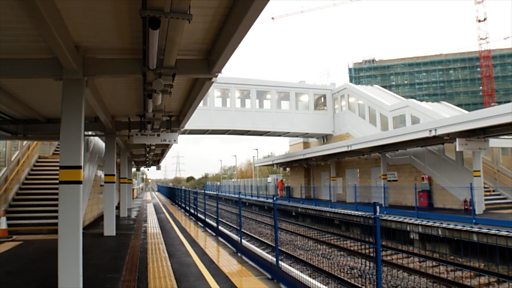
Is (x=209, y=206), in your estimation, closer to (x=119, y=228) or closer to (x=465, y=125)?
(x=119, y=228)

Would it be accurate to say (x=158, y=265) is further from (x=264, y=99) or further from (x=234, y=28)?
(x=264, y=99)

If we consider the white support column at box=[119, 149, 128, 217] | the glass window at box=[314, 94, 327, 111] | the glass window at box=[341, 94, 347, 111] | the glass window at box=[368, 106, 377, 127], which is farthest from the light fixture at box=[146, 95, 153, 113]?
the glass window at box=[314, 94, 327, 111]

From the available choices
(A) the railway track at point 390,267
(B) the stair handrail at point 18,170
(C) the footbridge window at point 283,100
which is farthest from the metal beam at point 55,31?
(C) the footbridge window at point 283,100

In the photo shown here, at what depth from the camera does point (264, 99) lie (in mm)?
30812

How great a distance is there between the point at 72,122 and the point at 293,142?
1286 inches

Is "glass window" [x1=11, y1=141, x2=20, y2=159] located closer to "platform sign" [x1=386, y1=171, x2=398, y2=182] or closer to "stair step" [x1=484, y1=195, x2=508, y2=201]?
"platform sign" [x1=386, y1=171, x2=398, y2=182]

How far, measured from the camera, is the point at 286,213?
20219 mm

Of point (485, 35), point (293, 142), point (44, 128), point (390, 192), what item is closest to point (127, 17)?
point (44, 128)

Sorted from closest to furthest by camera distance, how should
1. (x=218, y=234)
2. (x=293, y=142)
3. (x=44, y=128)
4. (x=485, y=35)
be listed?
(x=218, y=234), (x=44, y=128), (x=293, y=142), (x=485, y=35)

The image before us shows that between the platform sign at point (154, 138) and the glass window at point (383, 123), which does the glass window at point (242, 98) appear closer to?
the glass window at point (383, 123)

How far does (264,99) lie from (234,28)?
25866 mm

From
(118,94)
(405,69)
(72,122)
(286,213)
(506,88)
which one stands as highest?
(405,69)

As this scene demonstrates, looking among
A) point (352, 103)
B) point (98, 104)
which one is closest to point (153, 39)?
point (98, 104)

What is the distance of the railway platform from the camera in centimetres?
674
